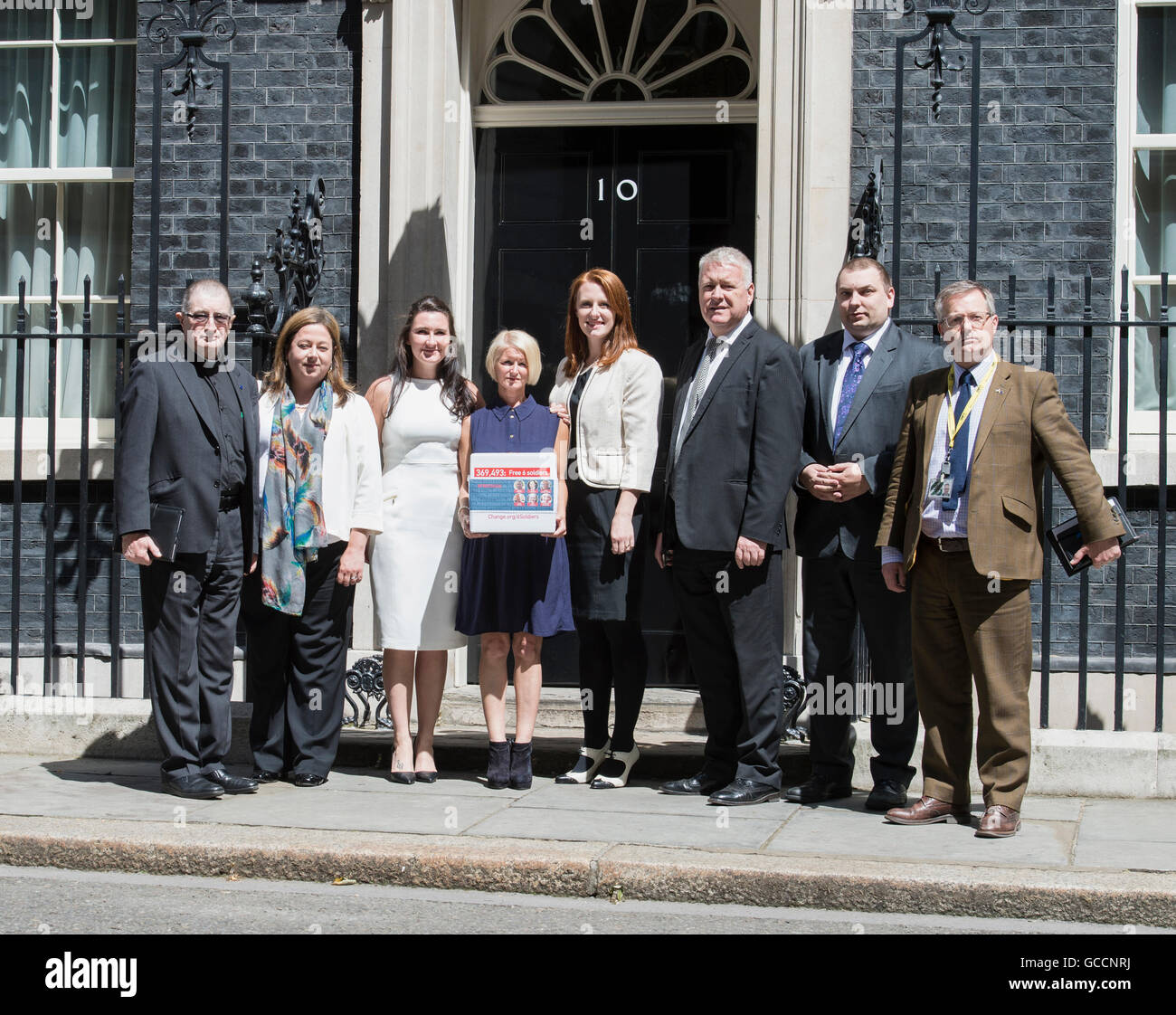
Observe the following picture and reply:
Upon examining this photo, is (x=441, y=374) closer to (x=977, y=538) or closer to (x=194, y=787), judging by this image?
(x=194, y=787)

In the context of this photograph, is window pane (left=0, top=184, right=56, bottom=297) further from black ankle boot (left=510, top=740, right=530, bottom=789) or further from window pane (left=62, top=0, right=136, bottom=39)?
black ankle boot (left=510, top=740, right=530, bottom=789)

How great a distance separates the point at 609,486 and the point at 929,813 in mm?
1782

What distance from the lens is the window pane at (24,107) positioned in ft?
28.3

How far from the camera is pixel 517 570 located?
6133 millimetres

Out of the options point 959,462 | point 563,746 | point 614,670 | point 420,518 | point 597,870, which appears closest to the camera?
point 597,870

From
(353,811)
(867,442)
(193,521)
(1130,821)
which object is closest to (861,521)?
(867,442)

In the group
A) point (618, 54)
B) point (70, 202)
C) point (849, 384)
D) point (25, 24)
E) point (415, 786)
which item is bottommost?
→ point (415, 786)

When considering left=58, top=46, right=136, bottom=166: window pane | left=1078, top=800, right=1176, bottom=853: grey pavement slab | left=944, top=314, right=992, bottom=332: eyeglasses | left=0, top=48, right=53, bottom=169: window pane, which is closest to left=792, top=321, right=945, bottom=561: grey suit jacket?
left=944, top=314, right=992, bottom=332: eyeglasses

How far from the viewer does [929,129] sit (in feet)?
25.4

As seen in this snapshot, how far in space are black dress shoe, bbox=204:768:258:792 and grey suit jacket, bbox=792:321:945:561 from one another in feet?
7.93

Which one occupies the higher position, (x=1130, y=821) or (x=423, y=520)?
(x=423, y=520)

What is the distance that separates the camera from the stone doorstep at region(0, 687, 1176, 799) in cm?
627
